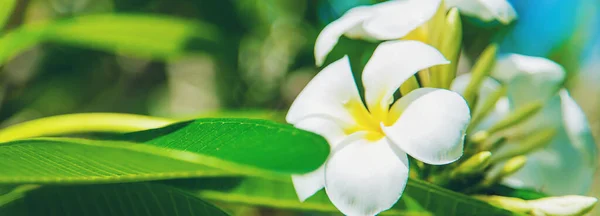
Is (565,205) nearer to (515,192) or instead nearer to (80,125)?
(515,192)

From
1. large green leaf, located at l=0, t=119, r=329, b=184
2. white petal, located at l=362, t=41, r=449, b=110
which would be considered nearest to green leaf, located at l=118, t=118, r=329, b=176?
large green leaf, located at l=0, t=119, r=329, b=184

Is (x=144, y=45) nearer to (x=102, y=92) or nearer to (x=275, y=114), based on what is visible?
(x=275, y=114)

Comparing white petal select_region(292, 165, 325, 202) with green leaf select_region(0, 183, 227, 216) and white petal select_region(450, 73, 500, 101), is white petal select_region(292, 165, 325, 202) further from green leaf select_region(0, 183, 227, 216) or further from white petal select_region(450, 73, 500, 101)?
white petal select_region(450, 73, 500, 101)

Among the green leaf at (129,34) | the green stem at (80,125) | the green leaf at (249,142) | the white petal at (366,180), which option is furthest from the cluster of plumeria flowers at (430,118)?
the green leaf at (129,34)

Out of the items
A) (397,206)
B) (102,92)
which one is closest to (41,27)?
(397,206)

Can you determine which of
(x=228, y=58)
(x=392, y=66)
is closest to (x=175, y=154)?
(x=392, y=66)
